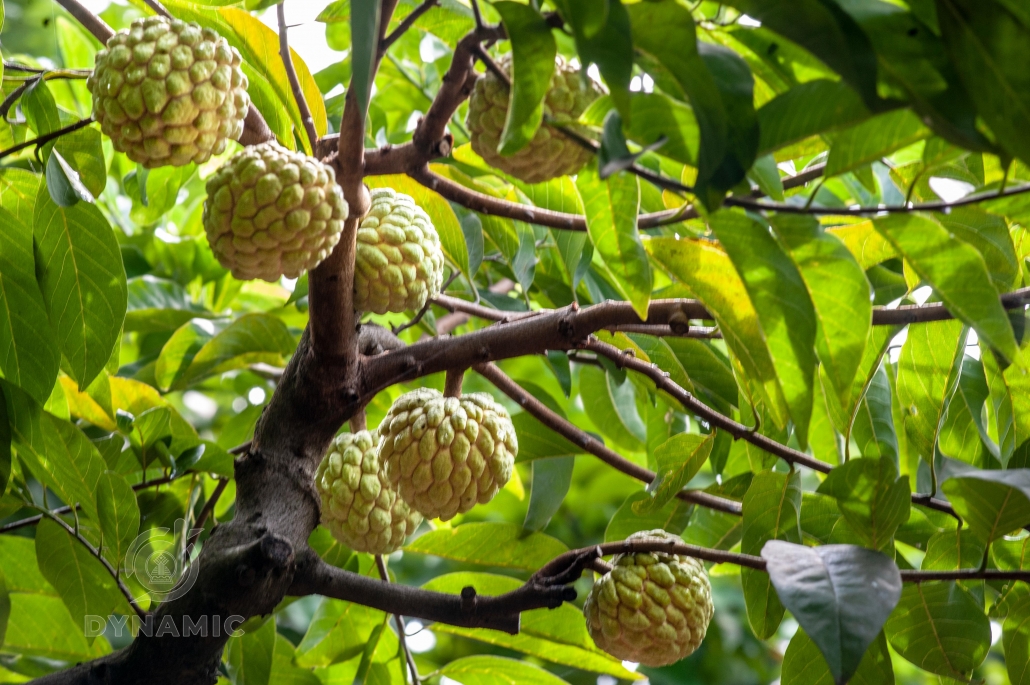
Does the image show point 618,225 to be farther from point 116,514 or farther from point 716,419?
point 116,514

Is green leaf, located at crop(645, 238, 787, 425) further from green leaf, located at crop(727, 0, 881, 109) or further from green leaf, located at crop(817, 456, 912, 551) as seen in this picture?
green leaf, located at crop(727, 0, 881, 109)

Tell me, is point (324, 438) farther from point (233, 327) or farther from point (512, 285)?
point (512, 285)

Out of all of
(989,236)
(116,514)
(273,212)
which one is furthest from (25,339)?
(989,236)

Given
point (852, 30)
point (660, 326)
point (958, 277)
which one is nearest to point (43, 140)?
point (660, 326)

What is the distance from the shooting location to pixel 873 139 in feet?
2.75

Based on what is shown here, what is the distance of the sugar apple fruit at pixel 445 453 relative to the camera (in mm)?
1181

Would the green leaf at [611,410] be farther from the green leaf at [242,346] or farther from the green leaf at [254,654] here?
the green leaf at [254,654]

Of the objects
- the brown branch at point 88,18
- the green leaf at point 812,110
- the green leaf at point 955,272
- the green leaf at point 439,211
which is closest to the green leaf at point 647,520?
the green leaf at point 439,211

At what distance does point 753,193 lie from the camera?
0.89m

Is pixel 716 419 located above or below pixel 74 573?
above

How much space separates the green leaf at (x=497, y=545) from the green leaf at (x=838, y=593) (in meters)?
0.66

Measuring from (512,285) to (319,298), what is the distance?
1020 millimetres

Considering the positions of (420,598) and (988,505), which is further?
(420,598)

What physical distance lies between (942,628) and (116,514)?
3.85 feet
